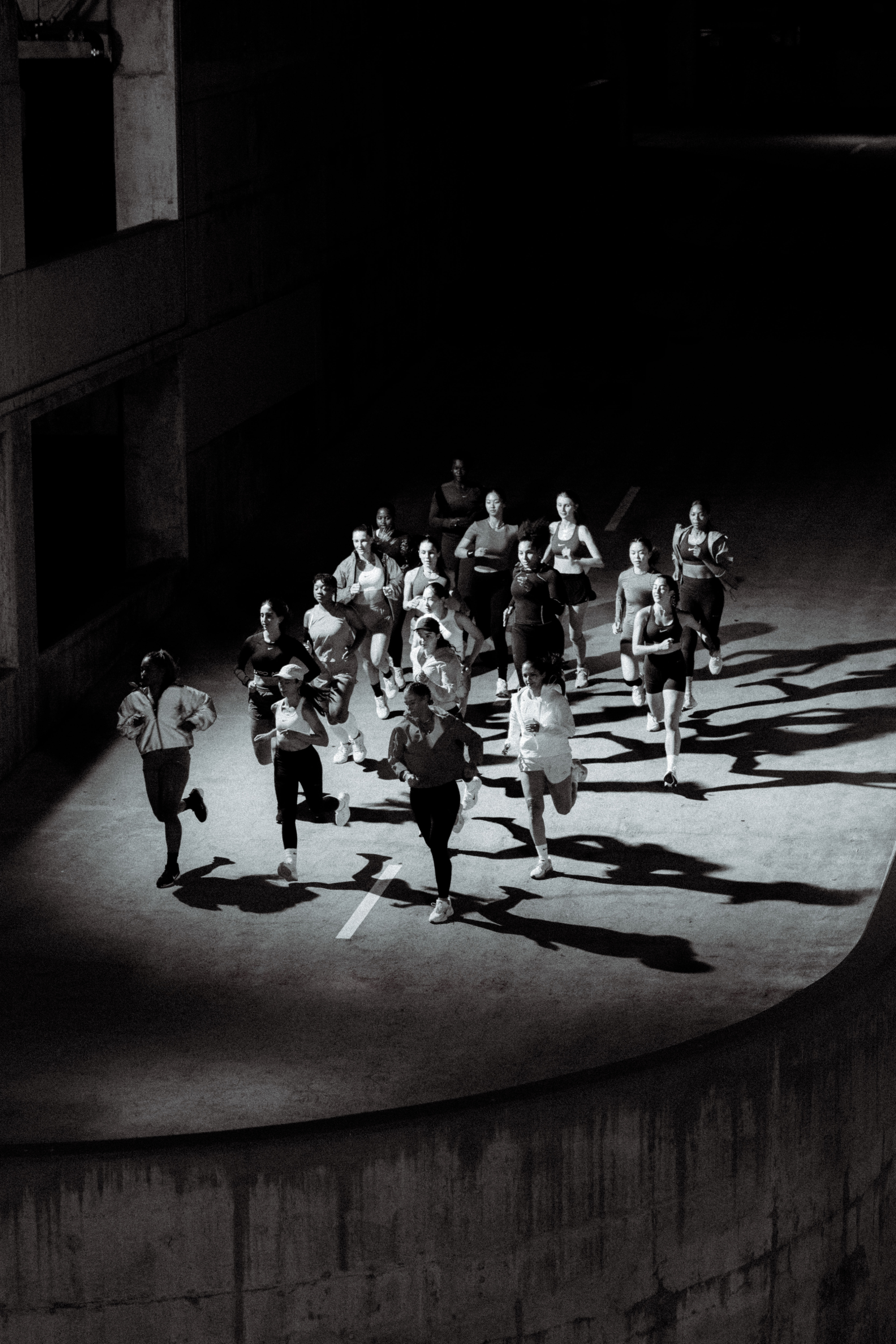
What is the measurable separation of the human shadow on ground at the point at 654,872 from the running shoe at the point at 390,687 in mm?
3058

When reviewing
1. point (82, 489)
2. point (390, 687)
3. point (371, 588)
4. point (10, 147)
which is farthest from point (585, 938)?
point (82, 489)

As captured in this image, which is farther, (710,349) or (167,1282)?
(710,349)

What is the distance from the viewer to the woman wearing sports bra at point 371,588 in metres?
18.2

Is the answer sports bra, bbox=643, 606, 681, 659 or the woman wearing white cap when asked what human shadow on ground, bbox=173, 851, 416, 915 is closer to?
the woman wearing white cap

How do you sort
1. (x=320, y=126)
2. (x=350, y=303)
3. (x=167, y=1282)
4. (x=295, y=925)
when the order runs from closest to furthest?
1. (x=167, y=1282)
2. (x=295, y=925)
3. (x=320, y=126)
4. (x=350, y=303)

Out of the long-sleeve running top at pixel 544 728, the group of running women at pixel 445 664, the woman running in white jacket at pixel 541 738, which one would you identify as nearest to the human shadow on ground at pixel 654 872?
the group of running women at pixel 445 664

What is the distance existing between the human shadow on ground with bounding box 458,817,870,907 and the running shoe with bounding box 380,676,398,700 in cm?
306

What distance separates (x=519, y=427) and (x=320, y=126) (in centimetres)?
511

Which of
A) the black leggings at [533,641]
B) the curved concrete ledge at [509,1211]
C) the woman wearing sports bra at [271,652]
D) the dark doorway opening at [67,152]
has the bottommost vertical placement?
the curved concrete ledge at [509,1211]

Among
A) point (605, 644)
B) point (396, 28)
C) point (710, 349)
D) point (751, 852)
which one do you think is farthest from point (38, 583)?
point (710, 349)

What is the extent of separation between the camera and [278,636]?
1558cm

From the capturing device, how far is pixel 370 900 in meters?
15.0

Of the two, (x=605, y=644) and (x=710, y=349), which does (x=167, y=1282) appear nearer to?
(x=605, y=644)

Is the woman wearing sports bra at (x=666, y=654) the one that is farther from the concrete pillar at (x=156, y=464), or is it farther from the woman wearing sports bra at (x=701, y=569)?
the concrete pillar at (x=156, y=464)
